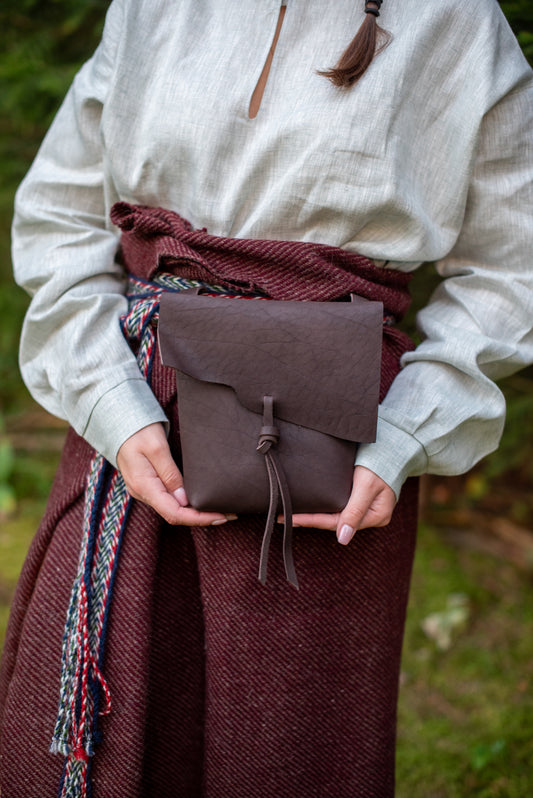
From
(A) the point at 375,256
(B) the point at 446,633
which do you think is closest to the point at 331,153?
(A) the point at 375,256

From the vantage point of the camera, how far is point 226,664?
3.59 feet

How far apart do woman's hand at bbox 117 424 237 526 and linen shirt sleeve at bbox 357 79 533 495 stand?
0.29 m

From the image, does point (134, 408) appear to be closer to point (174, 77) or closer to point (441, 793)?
point (174, 77)

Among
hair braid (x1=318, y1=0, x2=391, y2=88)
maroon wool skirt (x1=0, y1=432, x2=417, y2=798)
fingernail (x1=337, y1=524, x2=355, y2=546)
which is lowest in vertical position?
maroon wool skirt (x1=0, y1=432, x2=417, y2=798)

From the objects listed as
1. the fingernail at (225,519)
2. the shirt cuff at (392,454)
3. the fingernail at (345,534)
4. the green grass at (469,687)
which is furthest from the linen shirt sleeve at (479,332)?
the green grass at (469,687)

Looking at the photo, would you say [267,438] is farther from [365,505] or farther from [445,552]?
[445,552]

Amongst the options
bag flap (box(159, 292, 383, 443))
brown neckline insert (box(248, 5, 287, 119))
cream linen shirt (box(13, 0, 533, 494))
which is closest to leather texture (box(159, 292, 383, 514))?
bag flap (box(159, 292, 383, 443))

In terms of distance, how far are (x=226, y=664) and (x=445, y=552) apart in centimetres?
203

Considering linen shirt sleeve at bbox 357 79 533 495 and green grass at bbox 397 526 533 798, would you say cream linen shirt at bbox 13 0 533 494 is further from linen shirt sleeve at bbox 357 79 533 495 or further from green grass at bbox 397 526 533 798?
green grass at bbox 397 526 533 798

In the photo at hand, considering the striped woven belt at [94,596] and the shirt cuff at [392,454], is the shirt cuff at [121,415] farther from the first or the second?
the shirt cuff at [392,454]

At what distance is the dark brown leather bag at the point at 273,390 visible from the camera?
94 centimetres

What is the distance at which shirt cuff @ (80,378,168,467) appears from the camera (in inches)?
41.6

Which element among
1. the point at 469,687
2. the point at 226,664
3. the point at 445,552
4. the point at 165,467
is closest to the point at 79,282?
the point at 165,467

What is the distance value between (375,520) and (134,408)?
42 cm
